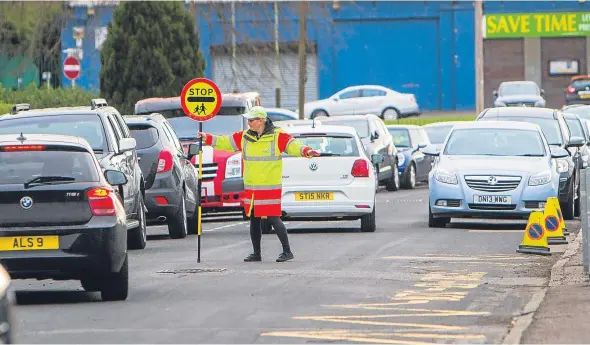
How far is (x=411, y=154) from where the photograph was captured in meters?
38.7

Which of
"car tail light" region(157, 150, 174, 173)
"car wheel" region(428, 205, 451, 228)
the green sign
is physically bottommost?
"car wheel" region(428, 205, 451, 228)

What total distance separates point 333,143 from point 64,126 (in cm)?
546

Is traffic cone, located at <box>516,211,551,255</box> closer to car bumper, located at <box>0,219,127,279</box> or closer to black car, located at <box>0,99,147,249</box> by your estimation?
black car, located at <box>0,99,147,249</box>

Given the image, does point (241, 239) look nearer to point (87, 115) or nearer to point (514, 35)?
point (87, 115)

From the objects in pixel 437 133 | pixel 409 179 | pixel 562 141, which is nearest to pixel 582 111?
pixel 437 133

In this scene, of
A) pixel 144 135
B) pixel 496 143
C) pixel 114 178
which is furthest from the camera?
pixel 496 143

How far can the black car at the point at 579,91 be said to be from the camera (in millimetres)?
65875

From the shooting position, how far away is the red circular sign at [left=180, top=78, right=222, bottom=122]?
1997 cm

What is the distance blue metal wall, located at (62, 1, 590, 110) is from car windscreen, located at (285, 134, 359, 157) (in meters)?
44.7

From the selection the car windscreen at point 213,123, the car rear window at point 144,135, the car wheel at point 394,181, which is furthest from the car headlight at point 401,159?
the car rear window at point 144,135

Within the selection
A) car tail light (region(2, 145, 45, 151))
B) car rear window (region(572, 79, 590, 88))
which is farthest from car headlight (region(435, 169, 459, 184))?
car rear window (region(572, 79, 590, 88))

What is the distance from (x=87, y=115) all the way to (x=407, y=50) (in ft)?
166

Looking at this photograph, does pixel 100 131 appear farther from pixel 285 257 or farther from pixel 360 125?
pixel 360 125

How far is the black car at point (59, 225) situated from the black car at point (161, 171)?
8560mm
